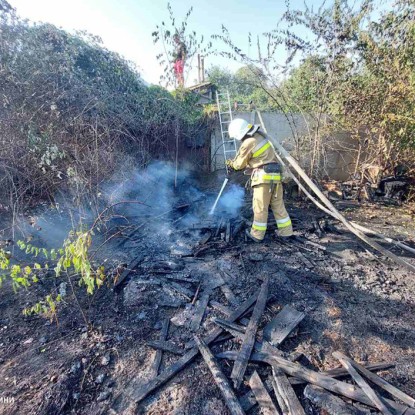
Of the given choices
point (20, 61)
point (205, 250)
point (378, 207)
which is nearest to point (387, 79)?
point (378, 207)

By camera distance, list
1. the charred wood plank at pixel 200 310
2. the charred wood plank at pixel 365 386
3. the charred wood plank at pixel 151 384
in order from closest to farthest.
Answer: the charred wood plank at pixel 365 386
the charred wood plank at pixel 151 384
the charred wood plank at pixel 200 310

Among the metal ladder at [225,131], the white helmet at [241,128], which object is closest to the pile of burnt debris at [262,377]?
the white helmet at [241,128]

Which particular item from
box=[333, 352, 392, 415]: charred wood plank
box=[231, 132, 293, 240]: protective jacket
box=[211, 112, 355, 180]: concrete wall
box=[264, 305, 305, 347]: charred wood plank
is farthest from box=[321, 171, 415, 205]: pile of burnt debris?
box=[333, 352, 392, 415]: charred wood plank

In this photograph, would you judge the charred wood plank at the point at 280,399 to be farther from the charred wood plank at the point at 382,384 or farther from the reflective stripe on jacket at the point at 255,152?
the reflective stripe on jacket at the point at 255,152

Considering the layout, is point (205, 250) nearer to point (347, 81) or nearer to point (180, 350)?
point (180, 350)

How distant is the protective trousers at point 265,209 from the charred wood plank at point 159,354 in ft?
8.18

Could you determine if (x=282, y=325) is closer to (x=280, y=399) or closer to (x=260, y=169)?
(x=280, y=399)

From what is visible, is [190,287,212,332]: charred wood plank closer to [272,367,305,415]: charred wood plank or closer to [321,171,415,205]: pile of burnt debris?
[272,367,305,415]: charred wood plank

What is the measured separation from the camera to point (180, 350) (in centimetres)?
264

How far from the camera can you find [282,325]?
113 inches

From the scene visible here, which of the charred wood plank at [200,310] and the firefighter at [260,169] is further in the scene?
the firefighter at [260,169]

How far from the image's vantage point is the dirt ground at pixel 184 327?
2.23 meters

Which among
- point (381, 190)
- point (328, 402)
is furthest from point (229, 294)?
point (381, 190)

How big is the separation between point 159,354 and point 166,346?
111mm
